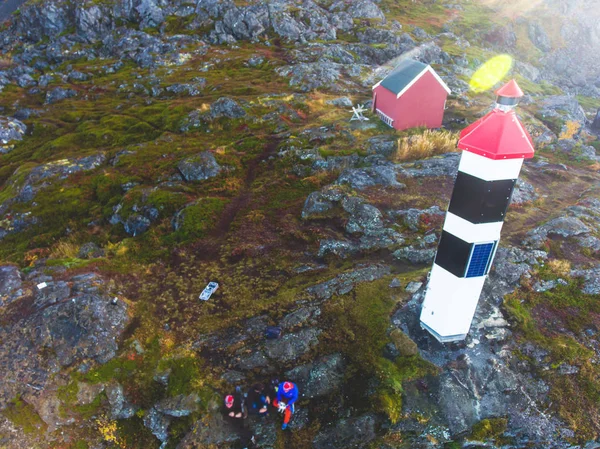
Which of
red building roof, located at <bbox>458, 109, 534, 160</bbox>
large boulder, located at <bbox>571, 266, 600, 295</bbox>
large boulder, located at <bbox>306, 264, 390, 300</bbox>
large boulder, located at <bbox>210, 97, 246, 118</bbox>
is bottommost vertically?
large boulder, located at <bbox>210, 97, 246, 118</bbox>

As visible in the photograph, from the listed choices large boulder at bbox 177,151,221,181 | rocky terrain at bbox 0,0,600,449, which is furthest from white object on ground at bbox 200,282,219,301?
large boulder at bbox 177,151,221,181

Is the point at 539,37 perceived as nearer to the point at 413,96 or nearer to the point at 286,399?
the point at 413,96

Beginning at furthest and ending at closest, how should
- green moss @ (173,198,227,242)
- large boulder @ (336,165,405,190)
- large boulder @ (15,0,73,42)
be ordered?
large boulder @ (15,0,73,42) < large boulder @ (336,165,405,190) < green moss @ (173,198,227,242)

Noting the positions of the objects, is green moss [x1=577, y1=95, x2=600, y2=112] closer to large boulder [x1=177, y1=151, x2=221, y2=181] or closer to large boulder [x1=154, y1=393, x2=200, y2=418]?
large boulder [x1=177, y1=151, x2=221, y2=181]

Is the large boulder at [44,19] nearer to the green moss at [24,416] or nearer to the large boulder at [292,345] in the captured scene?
the green moss at [24,416]

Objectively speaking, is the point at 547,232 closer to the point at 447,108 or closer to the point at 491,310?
the point at 491,310

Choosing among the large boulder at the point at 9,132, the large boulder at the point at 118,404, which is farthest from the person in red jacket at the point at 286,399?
the large boulder at the point at 9,132
